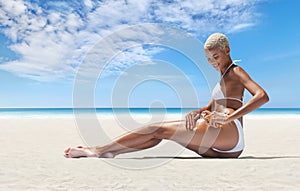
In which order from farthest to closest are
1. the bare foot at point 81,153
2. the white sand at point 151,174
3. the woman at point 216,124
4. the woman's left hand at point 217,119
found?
the bare foot at point 81,153, the woman at point 216,124, the woman's left hand at point 217,119, the white sand at point 151,174

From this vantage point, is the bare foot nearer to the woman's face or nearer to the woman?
the woman

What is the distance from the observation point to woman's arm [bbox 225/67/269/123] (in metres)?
3.35

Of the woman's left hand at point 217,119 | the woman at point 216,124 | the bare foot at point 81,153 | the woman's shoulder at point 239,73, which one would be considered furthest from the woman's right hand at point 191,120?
the bare foot at point 81,153

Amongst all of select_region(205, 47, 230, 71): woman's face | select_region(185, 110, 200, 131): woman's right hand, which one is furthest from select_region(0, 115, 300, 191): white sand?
select_region(205, 47, 230, 71): woman's face

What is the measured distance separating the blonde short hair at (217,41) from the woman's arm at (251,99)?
41 centimetres

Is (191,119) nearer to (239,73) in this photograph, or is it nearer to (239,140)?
(239,140)

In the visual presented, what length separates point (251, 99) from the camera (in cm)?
340

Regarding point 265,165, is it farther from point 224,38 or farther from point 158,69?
point 158,69

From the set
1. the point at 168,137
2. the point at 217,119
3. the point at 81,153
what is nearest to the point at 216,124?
the point at 217,119

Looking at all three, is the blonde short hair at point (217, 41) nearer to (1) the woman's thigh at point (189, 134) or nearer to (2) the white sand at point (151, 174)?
(1) the woman's thigh at point (189, 134)

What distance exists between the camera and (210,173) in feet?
10.8

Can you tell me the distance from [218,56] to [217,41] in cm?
19

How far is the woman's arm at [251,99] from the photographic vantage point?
3351 millimetres

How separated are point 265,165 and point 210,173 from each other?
89cm
